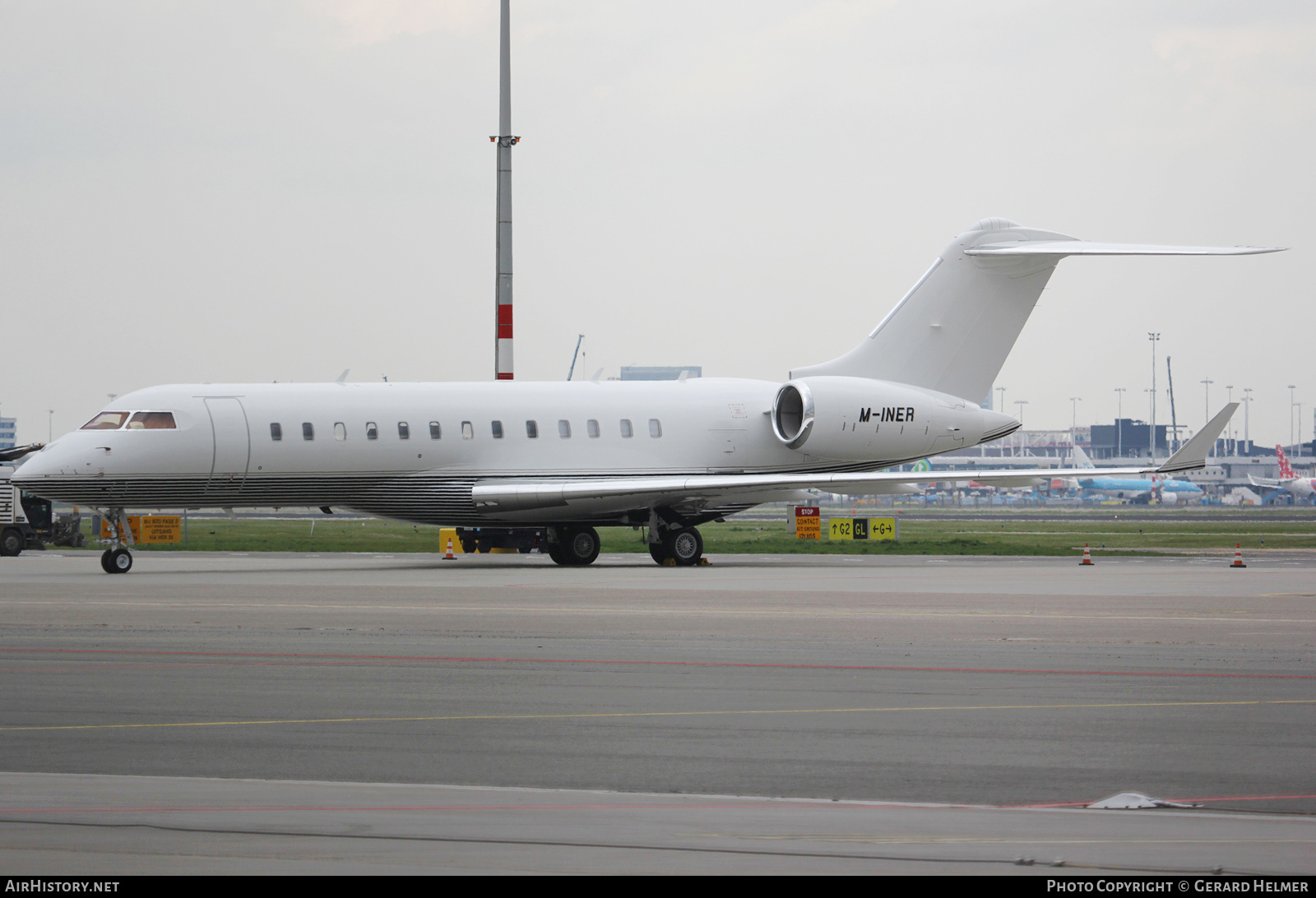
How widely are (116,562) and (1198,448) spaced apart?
71.9ft

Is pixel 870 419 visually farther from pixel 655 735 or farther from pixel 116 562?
pixel 655 735

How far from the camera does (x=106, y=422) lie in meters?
30.0

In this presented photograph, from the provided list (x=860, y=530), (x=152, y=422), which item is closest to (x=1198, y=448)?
(x=860, y=530)

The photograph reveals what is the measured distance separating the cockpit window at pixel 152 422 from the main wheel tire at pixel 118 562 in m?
2.56

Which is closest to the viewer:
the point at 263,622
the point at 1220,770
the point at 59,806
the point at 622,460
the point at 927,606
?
the point at 59,806

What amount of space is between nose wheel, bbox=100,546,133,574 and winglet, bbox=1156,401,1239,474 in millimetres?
20573

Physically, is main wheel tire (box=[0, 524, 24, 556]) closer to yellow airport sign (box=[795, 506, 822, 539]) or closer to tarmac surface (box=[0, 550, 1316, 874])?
yellow airport sign (box=[795, 506, 822, 539])

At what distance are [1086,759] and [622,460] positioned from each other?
81.8 feet

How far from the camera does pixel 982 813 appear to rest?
22.6 feet

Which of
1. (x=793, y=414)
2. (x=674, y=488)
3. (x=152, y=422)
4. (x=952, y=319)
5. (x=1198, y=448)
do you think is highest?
(x=952, y=319)

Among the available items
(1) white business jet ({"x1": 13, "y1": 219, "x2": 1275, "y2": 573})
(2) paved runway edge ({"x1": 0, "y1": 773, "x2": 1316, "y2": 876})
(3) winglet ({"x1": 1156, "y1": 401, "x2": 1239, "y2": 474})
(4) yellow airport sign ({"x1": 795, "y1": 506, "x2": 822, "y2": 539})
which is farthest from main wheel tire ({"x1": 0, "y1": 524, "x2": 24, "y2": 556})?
(2) paved runway edge ({"x1": 0, "y1": 773, "x2": 1316, "y2": 876})

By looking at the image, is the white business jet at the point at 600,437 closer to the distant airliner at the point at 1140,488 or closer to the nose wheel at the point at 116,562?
the nose wheel at the point at 116,562
